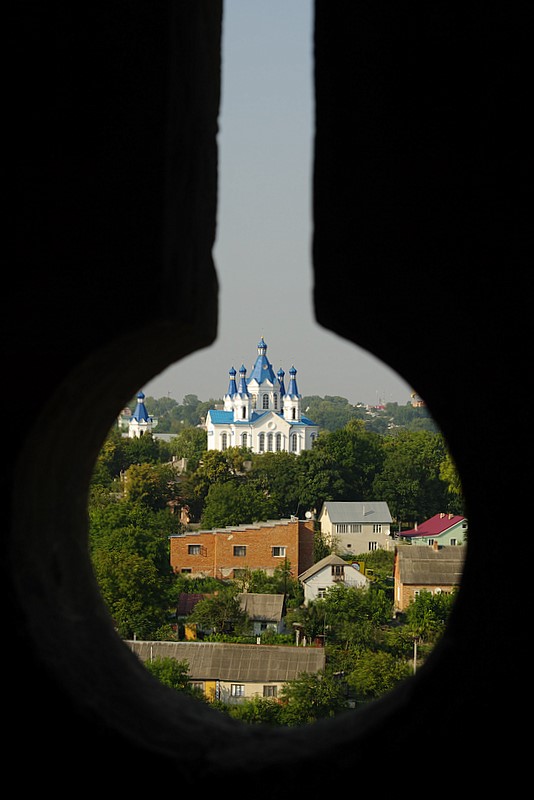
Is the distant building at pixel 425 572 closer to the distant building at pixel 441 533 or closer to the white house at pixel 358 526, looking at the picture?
the distant building at pixel 441 533

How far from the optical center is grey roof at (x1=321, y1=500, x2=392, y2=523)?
3269 cm

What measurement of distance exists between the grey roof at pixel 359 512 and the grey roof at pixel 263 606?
10830 mm

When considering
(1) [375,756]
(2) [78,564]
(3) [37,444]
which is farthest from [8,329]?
(1) [375,756]

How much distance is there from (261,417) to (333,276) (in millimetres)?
48331

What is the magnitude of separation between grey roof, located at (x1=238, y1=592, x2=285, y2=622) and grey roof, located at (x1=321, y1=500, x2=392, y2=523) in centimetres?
1083

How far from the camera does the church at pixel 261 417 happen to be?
49688 mm

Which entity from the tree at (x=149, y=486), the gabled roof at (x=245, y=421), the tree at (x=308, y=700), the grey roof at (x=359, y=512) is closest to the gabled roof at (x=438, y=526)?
the grey roof at (x=359, y=512)

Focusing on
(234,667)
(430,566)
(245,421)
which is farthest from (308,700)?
(245,421)

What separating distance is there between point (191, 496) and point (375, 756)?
35.4m

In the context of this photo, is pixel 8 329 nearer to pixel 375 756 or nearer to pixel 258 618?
pixel 375 756

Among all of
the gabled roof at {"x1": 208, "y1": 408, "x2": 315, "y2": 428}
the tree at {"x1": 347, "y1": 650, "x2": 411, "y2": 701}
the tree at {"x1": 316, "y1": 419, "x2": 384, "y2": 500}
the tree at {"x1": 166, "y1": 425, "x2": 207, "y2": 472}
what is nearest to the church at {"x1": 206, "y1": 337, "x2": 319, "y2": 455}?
the gabled roof at {"x1": 208, "y1": 408, "x2": 315, "y2": 428}

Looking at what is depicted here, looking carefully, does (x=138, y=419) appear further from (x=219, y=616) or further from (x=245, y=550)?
(x=219, y=616)

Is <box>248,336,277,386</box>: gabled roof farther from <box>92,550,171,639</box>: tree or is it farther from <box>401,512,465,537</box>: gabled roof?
<box>92,550,171,639</box>: tree

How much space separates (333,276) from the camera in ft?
4.40
